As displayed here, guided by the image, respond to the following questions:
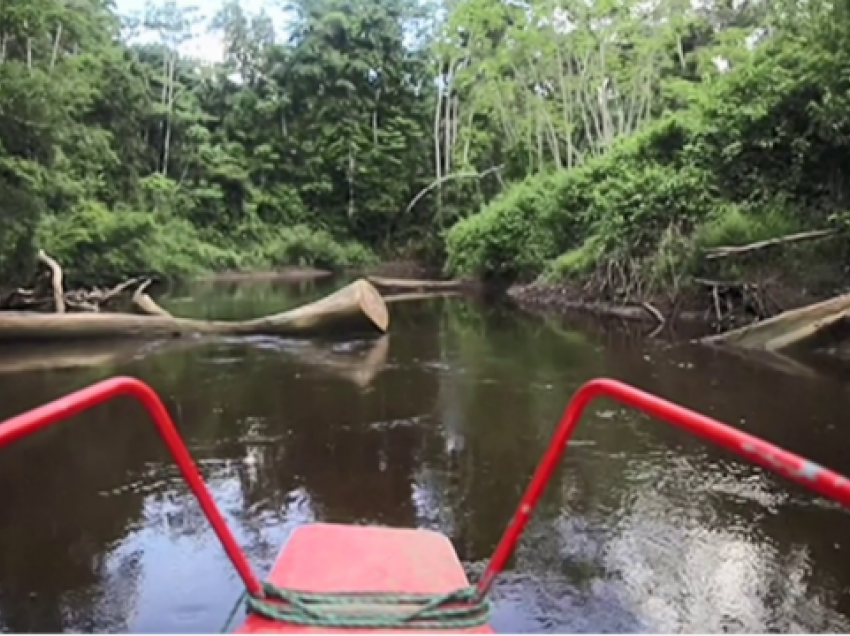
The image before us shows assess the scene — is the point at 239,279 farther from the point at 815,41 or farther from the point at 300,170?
the point at 815,41

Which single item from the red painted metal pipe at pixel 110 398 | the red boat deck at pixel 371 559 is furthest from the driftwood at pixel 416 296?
the red painted metal pipe at pixel 110 398

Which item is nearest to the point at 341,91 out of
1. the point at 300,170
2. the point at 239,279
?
the point at 300,170

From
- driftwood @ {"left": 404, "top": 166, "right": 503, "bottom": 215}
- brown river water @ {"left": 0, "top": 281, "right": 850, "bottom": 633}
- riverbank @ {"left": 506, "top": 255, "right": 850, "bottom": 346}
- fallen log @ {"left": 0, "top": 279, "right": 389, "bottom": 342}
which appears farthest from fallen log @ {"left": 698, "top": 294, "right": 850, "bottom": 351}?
driftwood @ {"left": 404, "top": 166, "right": 503, "bottom": 215}

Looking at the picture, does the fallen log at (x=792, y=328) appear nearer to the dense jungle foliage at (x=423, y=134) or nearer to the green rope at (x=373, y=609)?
the dense jungle foliage at (x=423, y=134)

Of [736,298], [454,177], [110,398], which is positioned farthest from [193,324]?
[454,177]

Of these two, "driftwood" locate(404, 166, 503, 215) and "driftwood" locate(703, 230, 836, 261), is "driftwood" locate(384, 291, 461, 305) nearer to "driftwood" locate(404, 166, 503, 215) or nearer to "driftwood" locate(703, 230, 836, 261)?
"driftwood" locate(404, 166, 503, 215)

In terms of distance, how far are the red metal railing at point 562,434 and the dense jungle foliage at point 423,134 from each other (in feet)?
26.3

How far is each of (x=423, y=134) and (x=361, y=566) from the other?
27080mm

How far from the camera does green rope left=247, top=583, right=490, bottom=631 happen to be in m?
2.06

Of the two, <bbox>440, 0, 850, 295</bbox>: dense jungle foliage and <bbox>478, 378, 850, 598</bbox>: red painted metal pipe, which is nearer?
<bbox>478, 378, 850, 598</bbox>: red painted metal pipe

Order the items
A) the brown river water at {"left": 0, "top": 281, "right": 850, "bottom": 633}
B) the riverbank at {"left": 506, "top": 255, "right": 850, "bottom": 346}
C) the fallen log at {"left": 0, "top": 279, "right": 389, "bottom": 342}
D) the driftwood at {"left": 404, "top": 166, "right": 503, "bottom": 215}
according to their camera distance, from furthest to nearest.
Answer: the driftwood at {"left": 404, "top": 166, "right": 503, "bottom": 215}
the riverbank at {"left": 506, "top": 255, "right": 850, "bottom": 346}
the fallen log at {"left": 0, "top": 279, "right": 389, "bottom": 342}
the brown river water at {"left": 0, "top": 281, "right": 850, "bottom": 633}

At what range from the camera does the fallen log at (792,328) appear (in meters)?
8.19

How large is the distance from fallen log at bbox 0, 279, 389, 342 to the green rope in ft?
24.7

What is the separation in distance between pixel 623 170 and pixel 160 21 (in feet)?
64.4
